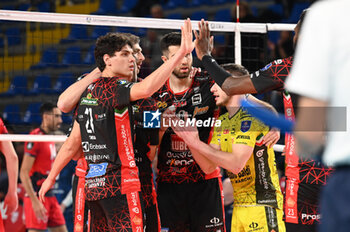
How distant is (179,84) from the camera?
16.9ft

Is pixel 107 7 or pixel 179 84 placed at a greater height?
pixel 107 7

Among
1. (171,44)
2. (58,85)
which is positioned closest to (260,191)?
(171,44)

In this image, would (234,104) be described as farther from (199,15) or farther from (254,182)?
(199,15)

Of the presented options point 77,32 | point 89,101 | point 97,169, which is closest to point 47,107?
point 89,101

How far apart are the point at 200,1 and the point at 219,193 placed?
803 centimetres

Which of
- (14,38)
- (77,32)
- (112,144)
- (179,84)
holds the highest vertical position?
(77,32)

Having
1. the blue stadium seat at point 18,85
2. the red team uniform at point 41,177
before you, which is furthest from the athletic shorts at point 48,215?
the blue stadium seat at point 18,85

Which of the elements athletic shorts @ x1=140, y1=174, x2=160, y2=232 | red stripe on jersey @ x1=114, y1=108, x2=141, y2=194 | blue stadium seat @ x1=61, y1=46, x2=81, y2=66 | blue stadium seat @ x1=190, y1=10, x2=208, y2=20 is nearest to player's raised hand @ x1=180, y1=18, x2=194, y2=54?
red stripe on jersey @ x1=114, y1=108, x2=141, y2=194

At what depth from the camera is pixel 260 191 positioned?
4.72 metres

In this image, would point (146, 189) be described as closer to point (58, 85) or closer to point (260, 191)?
point (260, 191)

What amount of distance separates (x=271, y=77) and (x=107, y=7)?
10.9 m

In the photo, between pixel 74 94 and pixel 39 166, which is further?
pixel 39 166

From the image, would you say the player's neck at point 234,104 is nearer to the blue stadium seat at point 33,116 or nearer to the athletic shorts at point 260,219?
the athletic shorts at point 260,219

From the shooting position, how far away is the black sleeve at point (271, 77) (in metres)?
3.62
